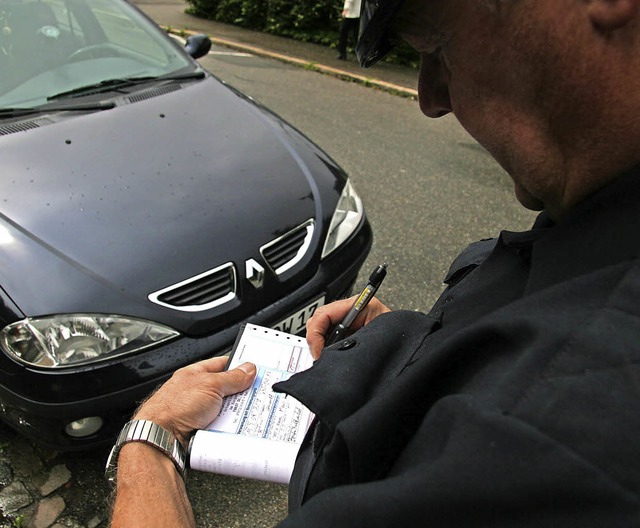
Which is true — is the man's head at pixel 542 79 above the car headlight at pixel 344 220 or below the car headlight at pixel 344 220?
above

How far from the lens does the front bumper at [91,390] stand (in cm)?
185

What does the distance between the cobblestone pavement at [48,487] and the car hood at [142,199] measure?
72 centimetres

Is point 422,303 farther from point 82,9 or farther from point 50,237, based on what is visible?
point 82,9

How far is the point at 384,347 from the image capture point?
3.10ft

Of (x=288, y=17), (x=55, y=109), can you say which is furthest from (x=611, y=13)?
(x=288, y=17)

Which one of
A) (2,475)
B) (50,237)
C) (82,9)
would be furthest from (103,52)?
(2,475)

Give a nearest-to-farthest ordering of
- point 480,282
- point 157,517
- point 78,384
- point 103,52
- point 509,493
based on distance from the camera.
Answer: point 509,493 < point 480,282 < point 157,517 < point 78,384 < point 103,52

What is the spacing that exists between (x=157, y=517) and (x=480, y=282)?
0.73m

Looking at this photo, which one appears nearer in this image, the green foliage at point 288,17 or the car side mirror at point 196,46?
the car side mirror at point 196,46

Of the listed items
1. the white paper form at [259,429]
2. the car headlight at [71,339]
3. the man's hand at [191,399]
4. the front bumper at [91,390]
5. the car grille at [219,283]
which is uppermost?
the man's hand at [191,399]

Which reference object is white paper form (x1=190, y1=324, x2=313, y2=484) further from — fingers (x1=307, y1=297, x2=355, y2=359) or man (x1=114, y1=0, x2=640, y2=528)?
man (x1=114, y1=0, x2=640, y2=528)

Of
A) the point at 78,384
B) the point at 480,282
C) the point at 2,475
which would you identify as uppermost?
the point at 480,282

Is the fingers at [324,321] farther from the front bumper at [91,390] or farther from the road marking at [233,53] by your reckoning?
the road marking at [233,53]

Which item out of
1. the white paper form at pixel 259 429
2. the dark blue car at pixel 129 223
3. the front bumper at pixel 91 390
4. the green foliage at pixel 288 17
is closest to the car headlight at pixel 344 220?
the dark blue car at pixel 129 223
